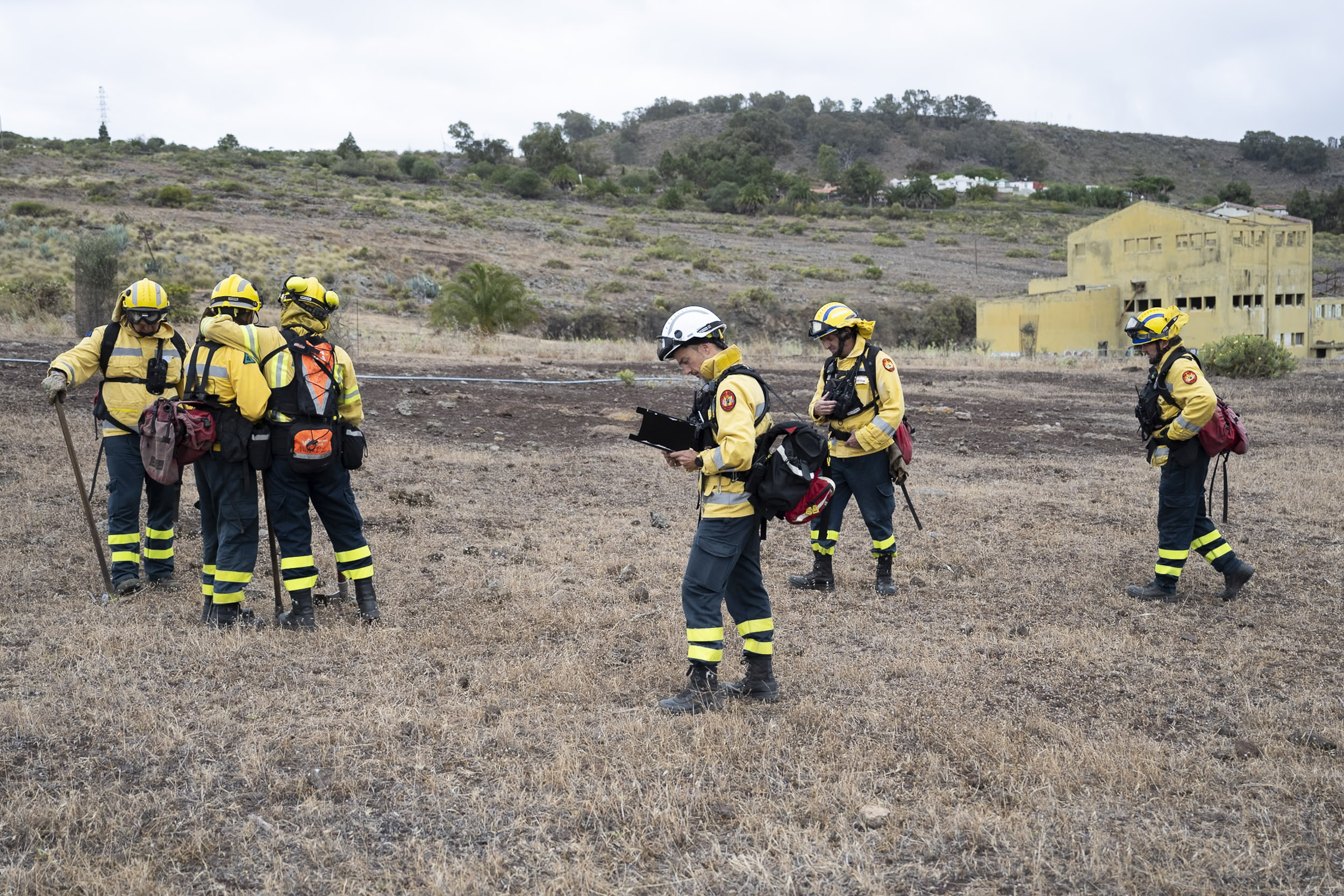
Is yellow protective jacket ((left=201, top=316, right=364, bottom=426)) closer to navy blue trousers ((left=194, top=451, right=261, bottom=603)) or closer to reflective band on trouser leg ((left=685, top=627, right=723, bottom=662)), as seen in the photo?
navy blue trousers ((left=194, top=451, right=261, bottom=603))

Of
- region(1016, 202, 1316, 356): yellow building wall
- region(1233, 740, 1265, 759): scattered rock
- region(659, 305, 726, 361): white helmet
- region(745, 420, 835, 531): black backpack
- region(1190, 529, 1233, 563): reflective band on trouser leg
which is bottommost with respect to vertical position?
region(1233, 740, 1265, 759): scattered rock

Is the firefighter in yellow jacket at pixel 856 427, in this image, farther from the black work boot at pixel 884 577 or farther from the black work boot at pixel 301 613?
the black work boot at pixel 301 613

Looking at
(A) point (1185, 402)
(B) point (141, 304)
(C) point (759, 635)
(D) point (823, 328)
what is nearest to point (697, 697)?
(C) point (759, 635)

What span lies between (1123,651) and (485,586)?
415 centimetres

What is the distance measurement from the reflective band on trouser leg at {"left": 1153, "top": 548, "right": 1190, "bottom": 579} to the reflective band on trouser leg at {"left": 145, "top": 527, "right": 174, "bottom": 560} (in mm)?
6943

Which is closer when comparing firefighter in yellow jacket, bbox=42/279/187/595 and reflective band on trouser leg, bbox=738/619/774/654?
reflective band on trouser leg, bbox=738/619/774/654

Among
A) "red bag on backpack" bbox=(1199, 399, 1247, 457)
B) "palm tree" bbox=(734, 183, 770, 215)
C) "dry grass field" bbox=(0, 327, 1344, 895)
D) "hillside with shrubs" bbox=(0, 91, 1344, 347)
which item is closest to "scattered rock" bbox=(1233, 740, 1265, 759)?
"dry grass field" bbox=(0, 327, 1344, 895)

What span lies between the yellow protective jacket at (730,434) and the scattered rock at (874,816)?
4.93ft

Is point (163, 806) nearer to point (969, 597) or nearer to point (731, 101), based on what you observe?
point (969, 597)

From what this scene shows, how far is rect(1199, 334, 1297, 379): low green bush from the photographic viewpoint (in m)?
24.6

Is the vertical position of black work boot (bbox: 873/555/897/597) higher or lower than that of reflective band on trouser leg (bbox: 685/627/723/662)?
lower

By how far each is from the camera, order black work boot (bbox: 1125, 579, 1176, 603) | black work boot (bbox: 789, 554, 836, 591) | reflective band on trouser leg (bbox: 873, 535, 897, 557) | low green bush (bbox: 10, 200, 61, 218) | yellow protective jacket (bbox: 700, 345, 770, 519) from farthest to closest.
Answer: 1. low green bush (bbox: 10, 200, 61, 218)
2. black work boot (bbox: 789, 554, 836, 591)
3. reflective band on trouser leg (bbox: 873, 535, 897, 557)
4. black work boot (bbox: 1125, 579, 1176, 603)
5. yellow protective jacket (bbox: 700, 345, 770, 519)

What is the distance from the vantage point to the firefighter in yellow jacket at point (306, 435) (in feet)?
19.6

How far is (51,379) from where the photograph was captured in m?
6.43
